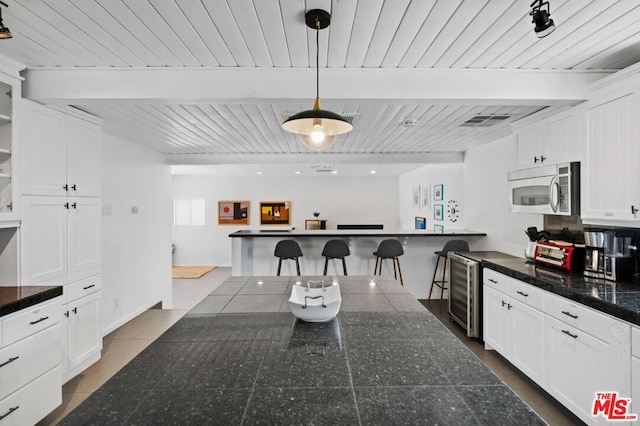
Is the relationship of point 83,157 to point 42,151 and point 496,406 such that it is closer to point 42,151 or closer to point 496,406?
point 42,151

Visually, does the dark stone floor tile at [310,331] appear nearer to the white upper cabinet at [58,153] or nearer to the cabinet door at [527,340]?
the cabinet door at [527,340]

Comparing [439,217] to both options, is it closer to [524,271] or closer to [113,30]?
[524,271]

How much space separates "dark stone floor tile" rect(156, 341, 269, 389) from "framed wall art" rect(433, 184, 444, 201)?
5.39 m

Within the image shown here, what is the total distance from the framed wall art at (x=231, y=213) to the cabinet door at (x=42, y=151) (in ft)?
18.3

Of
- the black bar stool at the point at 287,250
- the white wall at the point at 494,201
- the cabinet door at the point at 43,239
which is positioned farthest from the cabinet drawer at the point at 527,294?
the cabinet door at the point at 43,239

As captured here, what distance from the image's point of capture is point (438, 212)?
6023 mm

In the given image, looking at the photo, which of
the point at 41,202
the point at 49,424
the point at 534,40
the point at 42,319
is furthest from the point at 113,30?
the point at 49,424

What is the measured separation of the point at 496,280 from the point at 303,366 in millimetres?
2478

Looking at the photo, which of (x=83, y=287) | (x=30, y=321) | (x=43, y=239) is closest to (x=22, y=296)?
(x=30, y=321)

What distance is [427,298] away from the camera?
15.7 feet

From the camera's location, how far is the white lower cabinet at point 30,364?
1738 mm

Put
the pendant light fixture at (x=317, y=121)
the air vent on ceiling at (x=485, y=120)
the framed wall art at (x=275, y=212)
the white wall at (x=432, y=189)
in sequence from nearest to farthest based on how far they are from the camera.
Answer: the pendant light fixture at (x=317, y=121) < the air vent on ceiling at (x=485, y=120) < the white wall at (x=432, y=189) < the framed wall art at (x=275, y=212)

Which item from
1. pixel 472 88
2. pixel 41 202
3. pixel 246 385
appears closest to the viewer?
pixel 246 385

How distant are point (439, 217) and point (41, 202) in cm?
583
